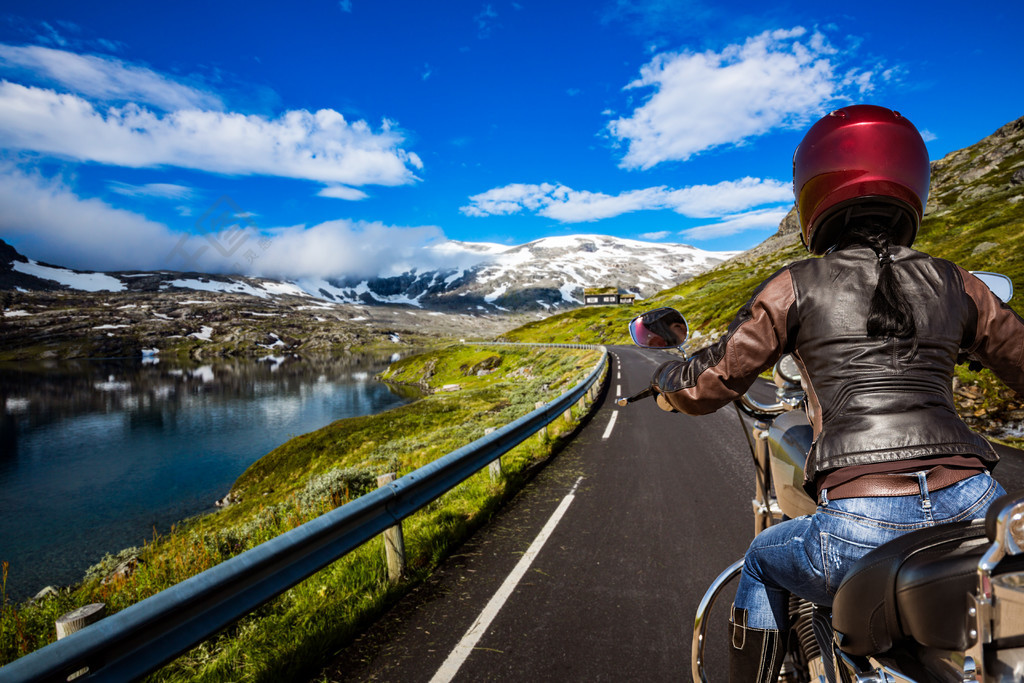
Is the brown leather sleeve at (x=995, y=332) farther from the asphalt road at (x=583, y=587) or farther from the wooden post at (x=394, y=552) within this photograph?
the wooden post at (x=394, y=552)

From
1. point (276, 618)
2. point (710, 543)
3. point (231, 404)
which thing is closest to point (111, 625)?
point (276, 618)

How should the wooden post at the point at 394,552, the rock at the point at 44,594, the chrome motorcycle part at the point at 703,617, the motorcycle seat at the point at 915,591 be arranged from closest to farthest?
1. the motorcycle seat at the point at 915,591
2. the chrome motorcycle part at the point at 703,617
3. the wooden post at the point at 394,552
4. the rock at the point at 44,594

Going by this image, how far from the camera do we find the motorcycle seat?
1040mm

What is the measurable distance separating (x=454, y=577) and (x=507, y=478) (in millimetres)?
2914

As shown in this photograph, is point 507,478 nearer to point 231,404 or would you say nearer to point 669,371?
point 669,371

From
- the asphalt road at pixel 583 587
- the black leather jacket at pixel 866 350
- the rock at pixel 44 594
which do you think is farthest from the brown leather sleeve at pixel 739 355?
the rock at pixel 44 594

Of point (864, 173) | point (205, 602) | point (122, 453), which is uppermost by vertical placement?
point (864, 173)

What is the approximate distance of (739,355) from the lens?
182 cm

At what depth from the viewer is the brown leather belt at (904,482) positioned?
1.53 metres

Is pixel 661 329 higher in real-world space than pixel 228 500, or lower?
higher

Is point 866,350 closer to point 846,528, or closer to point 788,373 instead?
point 846,528

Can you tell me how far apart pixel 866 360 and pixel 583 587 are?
3342mm

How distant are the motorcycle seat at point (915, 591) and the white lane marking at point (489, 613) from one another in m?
2.53

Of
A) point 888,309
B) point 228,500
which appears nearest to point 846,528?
point 888,309
